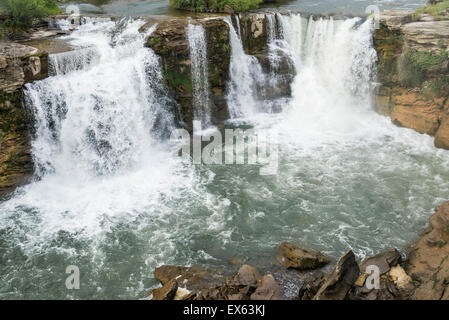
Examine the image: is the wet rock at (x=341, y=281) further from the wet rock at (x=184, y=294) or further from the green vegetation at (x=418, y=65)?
the green vegetation at (x=418, y=65)

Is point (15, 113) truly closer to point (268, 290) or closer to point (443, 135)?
point (268, 290)

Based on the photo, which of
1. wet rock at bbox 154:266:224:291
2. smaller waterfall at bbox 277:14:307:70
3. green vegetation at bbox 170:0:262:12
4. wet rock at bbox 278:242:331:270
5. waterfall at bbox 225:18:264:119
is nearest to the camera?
wet rock at bbox 154:266:224:291

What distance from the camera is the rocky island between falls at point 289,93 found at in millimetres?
6594

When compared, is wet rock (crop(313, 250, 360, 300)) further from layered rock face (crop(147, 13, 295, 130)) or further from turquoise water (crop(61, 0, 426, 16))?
turquoise water (crop(61, 0, 426, 16))

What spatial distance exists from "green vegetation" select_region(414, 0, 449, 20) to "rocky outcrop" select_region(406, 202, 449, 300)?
7362mm

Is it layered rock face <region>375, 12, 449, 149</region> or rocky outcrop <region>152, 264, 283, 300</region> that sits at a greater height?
layered rock face <region>375, 12, 449, 149</region>

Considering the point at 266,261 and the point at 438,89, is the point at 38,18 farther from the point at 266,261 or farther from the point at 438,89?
the point at 438,89

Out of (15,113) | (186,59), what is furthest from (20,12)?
(186,59)

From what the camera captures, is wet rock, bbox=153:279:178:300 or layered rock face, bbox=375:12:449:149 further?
layered rock face, bbox=375:12:449:149

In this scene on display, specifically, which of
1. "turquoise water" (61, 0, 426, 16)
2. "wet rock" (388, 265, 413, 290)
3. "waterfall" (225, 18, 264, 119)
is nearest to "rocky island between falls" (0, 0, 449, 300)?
"wet rock" (388, 265, 413, 290)

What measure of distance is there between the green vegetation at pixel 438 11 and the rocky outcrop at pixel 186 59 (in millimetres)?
6715

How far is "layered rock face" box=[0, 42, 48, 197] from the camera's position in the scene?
992 cm

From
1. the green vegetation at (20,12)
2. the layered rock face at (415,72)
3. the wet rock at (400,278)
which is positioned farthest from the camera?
the green vegetation at (20,12)

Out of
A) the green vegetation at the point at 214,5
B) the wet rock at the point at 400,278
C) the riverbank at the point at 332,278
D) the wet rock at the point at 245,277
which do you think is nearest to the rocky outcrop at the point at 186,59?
the green vegetation at the point at 214,5
